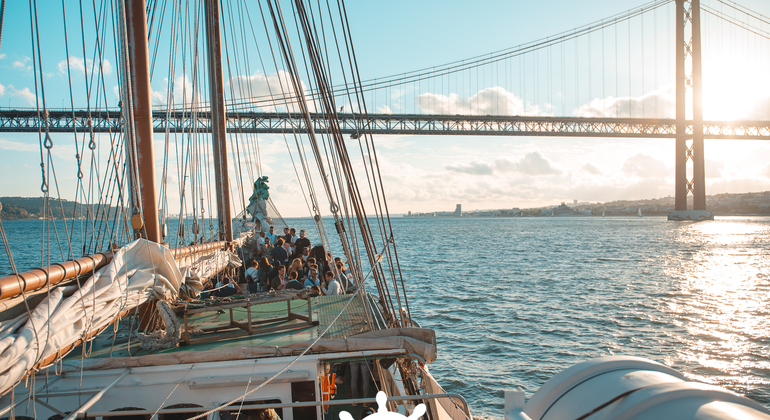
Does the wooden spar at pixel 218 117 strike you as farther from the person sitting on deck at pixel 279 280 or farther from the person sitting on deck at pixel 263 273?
the person sitting on deck at pixel 279 280

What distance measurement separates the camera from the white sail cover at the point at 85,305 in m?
2.17

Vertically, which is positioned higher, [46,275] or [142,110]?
[142,110]

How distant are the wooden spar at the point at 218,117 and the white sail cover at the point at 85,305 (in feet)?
16.5

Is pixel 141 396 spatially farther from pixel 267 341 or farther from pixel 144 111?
pixel 144 111

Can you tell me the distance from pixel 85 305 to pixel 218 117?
669cm

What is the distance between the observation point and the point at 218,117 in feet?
29.1

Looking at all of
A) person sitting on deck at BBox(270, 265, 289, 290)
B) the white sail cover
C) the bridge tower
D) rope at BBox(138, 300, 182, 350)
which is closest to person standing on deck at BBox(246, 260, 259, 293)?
person sitting on deck at BBox(270, 265, 289, 290)

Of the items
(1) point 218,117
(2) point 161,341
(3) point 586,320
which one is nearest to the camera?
(2) point 161,341

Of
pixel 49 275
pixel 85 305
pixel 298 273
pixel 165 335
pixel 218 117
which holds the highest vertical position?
pixel 218 117

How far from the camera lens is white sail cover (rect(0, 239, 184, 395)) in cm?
217

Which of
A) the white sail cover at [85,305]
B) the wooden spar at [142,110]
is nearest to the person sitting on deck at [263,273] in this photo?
the wooden spar at [142,110]

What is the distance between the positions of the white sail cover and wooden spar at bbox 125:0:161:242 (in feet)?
2.22

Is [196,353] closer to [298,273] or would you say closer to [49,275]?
[49,275]

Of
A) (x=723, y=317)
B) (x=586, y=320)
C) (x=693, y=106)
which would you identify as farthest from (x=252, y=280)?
(x=693, y=106)
